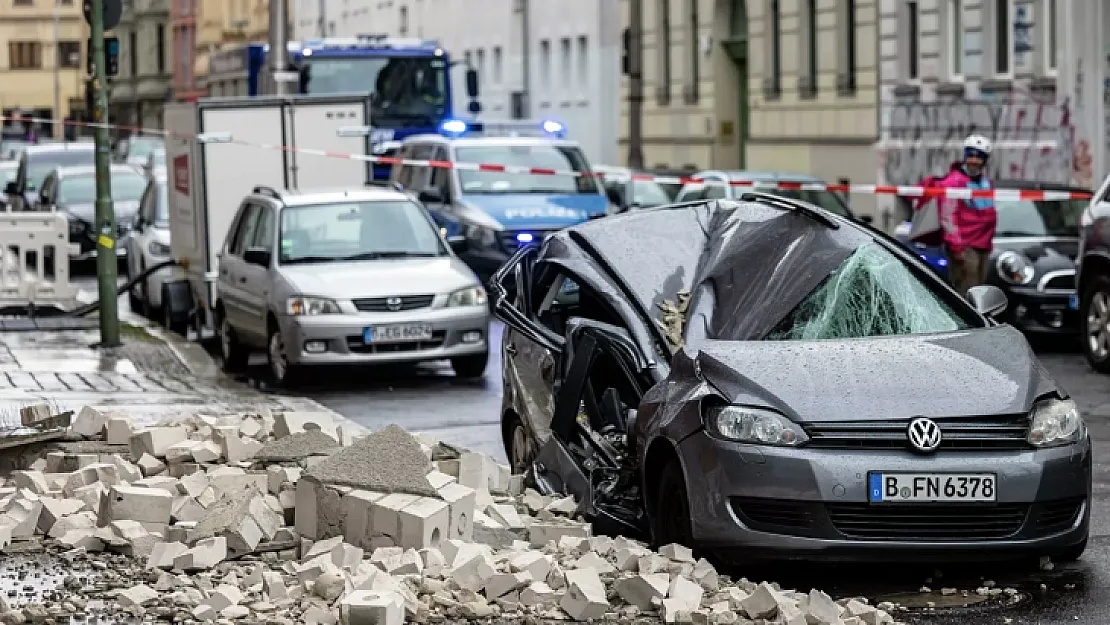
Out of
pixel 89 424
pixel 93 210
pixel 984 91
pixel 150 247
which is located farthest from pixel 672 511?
pixel 984 91

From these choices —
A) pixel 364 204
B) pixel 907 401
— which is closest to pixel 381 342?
pixel 364 204

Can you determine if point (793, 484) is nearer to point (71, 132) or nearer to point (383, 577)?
point (383, 577)

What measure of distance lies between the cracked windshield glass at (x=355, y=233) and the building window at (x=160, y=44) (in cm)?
9020

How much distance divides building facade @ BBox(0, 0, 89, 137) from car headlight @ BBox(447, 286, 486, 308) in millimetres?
100594

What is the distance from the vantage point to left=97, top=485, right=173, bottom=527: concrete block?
9.22m

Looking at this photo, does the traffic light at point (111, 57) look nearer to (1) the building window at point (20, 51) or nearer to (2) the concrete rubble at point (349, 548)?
(2) the concrete rubble at point (349, 548)

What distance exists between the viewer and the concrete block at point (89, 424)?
11.4 metres

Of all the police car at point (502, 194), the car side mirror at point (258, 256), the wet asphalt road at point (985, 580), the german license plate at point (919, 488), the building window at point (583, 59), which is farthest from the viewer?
the building window at point (583, 59)

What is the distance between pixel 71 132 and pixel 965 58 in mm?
78475

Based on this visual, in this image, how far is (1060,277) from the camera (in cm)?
1886

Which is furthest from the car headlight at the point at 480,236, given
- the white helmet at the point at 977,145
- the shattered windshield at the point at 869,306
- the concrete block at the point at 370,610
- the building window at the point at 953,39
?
the concrete block at the point at 370,610

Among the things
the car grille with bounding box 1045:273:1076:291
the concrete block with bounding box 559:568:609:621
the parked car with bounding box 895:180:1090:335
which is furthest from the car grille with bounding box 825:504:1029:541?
the car grille with bounding box 1045:273:1076:291

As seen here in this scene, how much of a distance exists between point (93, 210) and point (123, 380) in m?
17.2

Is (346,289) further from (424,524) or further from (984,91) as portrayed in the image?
(984,91)
